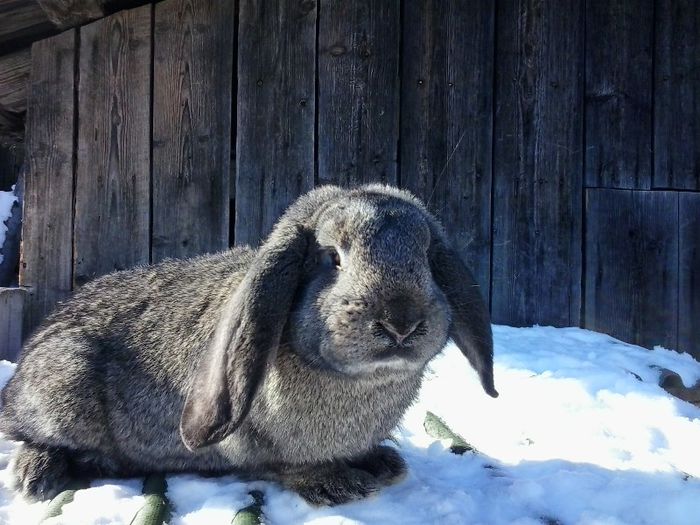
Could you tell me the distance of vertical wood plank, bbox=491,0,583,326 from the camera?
167 inches

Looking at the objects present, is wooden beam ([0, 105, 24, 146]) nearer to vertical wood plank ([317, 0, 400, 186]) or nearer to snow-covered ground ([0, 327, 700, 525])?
snow-covered ground ([0, 327, 700, 525])

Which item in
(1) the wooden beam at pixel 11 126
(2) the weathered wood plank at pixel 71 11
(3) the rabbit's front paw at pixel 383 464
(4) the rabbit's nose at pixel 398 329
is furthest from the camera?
(1) the wooden beam at pixel 11 126

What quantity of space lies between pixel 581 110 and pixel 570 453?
101 inches

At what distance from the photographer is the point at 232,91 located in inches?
164

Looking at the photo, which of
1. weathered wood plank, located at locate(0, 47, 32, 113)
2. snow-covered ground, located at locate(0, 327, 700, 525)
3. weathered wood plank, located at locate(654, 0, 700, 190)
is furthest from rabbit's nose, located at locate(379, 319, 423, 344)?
weathered wood plank, located at locate(0, 47, 32, 113)

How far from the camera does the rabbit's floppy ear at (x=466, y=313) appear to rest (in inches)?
95.1

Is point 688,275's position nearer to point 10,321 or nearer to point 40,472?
point 40,472

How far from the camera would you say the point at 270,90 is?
4.14 metres

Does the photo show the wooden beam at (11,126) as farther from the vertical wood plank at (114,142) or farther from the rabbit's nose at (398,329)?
the rabbit's nose at (398,329)

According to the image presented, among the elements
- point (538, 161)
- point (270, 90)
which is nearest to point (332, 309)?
point (270, 90)

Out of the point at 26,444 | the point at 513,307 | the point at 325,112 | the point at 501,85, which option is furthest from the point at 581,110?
the point at 26,444

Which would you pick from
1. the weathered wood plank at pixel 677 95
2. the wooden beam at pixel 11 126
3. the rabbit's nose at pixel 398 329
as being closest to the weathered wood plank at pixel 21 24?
the wooden beam at pixel 11 126

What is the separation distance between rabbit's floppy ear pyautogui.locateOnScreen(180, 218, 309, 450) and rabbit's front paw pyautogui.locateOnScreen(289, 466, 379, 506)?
0.42 m

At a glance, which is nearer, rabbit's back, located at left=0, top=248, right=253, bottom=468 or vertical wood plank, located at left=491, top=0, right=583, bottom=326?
rabbit's back, located at left=0, top=248, right=253, bottom=468
